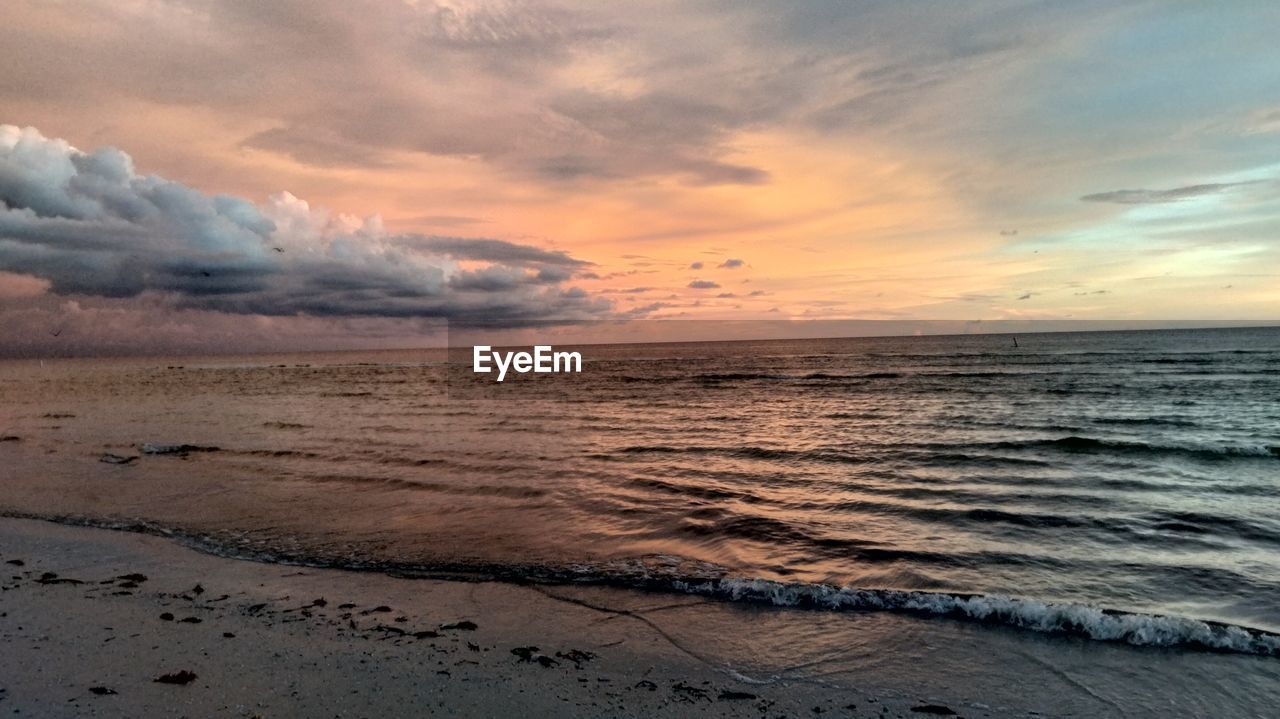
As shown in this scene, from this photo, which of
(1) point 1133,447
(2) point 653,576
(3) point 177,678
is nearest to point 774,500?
(2) point 653,576

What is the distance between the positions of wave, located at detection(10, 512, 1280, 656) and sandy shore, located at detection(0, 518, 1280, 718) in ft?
1.12

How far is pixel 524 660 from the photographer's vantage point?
24.2 ft

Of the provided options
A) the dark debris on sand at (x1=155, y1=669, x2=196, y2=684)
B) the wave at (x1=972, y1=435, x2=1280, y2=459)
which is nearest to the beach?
the dark debris on sand at (x1=155, y1=669, x2=196, y2=684)

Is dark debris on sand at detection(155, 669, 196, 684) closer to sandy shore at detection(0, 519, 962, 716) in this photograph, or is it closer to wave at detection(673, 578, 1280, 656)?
sandy shore at detection(0, 519, 962, 716)

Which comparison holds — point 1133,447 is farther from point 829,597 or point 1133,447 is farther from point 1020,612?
point 829,597

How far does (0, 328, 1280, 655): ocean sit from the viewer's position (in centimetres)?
980

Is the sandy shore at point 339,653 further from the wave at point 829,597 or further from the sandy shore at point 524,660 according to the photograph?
the wave at point 829,597

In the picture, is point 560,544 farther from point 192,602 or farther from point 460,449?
point 460,449

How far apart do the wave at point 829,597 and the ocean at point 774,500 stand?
4cm

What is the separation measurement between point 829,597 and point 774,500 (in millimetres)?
6770

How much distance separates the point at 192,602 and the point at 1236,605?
14.6 m

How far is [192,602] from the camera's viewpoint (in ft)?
30.4

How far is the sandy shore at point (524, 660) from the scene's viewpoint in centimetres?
641

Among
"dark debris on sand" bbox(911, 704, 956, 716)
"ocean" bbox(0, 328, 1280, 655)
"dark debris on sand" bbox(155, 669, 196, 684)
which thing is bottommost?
"ocean" bbox(0, 328, 1280, 655)
